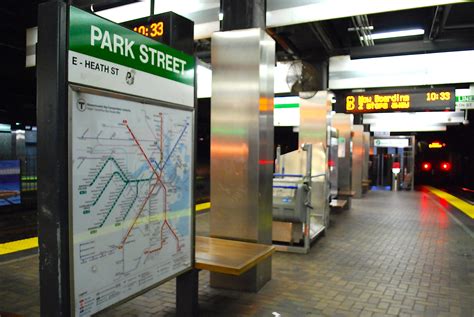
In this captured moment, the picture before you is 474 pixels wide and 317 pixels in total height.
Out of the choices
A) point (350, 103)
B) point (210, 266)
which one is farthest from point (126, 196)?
point (350, 103)

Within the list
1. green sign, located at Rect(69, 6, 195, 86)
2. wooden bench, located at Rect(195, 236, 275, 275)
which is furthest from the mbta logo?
wooden bench, located at Rect(195, 236, 275, 275)

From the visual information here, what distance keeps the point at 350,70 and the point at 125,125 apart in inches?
299

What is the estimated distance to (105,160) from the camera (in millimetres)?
2365

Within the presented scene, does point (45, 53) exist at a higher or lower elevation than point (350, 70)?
lower

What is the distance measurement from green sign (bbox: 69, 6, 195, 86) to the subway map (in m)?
0.25

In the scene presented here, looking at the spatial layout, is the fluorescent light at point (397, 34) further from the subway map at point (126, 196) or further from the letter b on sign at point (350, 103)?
the subway map at point (126, 196)

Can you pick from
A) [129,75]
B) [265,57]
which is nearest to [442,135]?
[265,57]

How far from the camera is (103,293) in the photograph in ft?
7.84

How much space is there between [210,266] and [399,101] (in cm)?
658

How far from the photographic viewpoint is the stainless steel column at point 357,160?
48.2 feet

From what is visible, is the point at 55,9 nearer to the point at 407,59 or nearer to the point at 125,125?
the point at 125,125

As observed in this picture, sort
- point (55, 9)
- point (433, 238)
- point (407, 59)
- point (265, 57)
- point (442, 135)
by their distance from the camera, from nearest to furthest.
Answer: point (55, 9) < point (265, 57) < point (433, 238) < point (407, 59) < point (442, 135)

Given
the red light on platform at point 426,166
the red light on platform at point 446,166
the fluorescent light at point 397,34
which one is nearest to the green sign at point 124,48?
the fluorescent light at point 397,34

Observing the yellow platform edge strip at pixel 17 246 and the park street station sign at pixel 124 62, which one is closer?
the park street station sign at pixel 124 62
